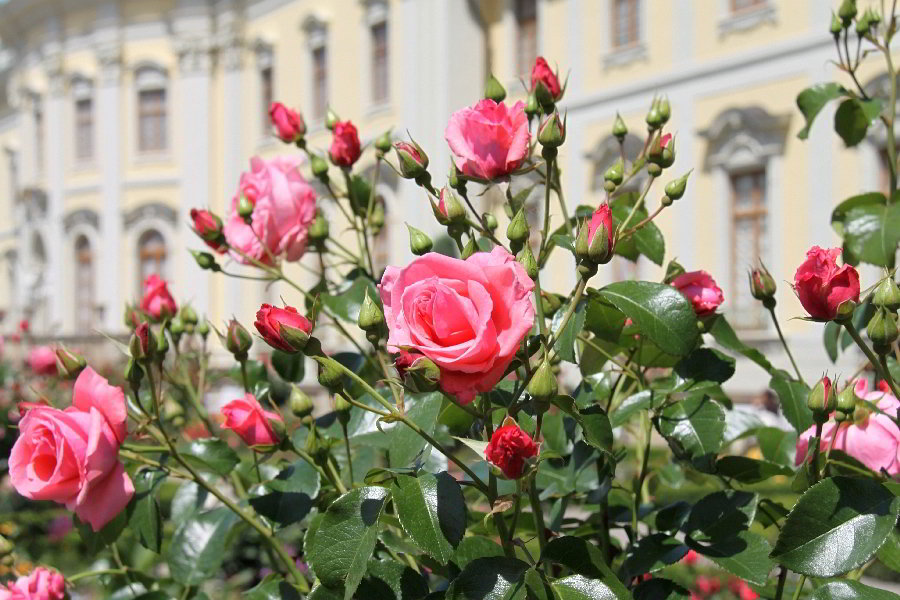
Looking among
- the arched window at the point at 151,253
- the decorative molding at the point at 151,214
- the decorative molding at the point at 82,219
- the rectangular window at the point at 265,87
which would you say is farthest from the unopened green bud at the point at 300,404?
the decorative molding at the point at 82,219

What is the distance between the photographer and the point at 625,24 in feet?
34.3

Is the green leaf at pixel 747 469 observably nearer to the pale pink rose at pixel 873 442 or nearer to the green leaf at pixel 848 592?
the pale pink rose at pixel 873 442

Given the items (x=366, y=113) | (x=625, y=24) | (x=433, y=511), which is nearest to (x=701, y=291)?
(x=433, y=511)

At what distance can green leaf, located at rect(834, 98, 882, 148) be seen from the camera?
118 centimetres

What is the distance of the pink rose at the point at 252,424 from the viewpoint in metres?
0.85

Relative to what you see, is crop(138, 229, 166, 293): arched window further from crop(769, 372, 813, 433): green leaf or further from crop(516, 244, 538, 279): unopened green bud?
crop(516, 244, 538, 279): unopened green bud

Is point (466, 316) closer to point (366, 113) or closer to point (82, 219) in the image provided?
point (366, 113)

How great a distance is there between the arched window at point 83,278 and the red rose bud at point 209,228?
1704 centimetres

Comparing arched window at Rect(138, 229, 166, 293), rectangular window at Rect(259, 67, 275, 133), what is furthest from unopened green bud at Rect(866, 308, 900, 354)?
arched window at Rect(138, 229, 166, 293)

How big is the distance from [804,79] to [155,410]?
884 centimetres

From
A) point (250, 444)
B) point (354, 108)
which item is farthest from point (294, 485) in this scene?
point (354, 108)

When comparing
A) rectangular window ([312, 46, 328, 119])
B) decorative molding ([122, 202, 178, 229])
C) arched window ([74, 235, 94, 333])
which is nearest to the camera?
rectangular window ([312, 46, 328, 119])

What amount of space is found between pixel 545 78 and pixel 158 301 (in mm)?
549

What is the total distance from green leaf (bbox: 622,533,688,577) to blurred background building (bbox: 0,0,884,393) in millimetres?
3474
